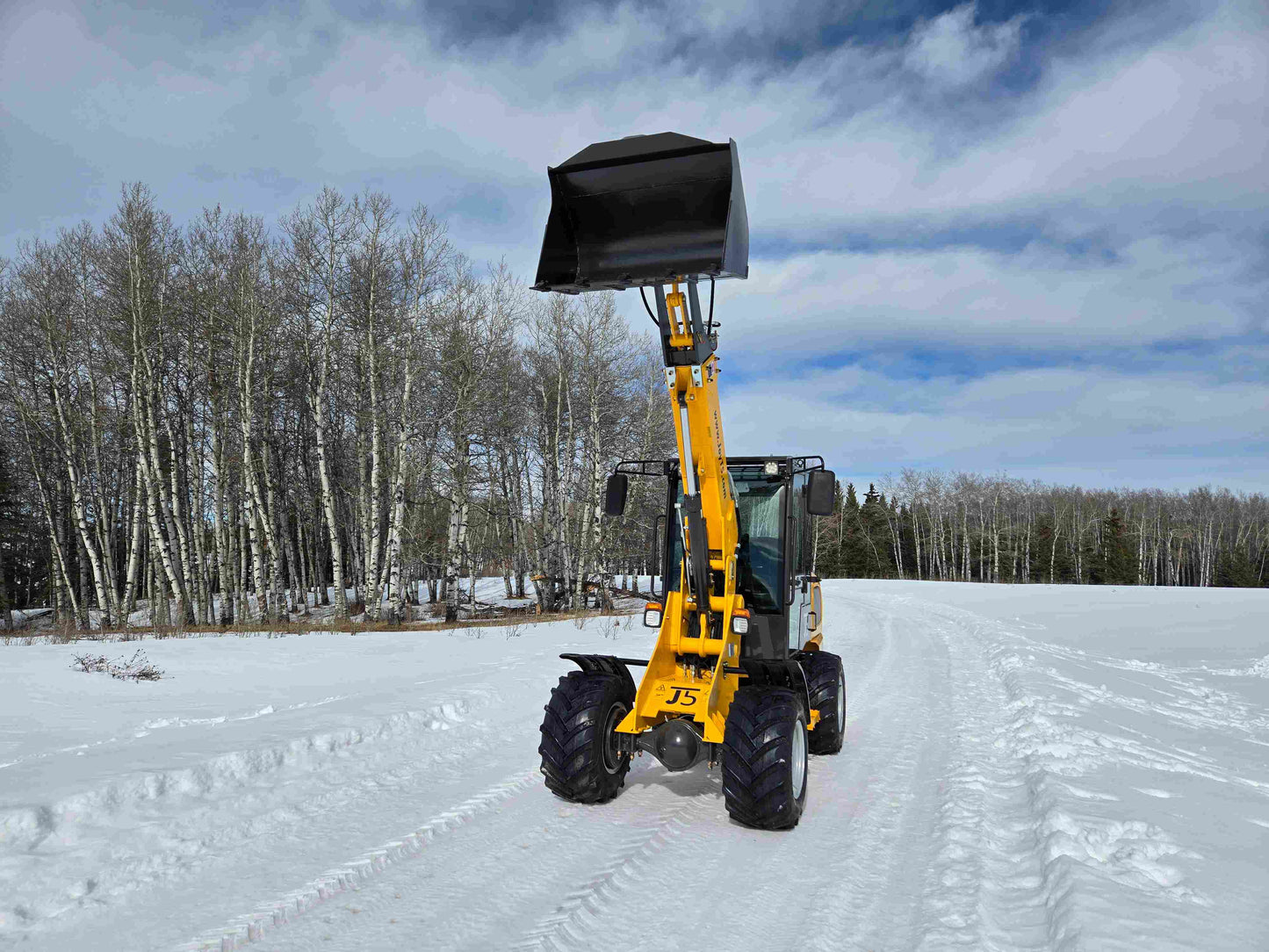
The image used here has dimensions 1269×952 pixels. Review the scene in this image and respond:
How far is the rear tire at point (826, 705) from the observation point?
271 inches

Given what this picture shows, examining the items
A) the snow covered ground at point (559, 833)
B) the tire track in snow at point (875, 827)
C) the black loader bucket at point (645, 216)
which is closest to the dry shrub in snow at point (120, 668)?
the snow covered ground at point (559, 833)

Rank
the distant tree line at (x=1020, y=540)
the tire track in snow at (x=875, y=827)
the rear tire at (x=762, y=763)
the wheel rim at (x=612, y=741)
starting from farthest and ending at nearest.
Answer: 1. the distant tree line at (x=1020, y=540)
2. the wheel rim at (x=612, y=741)
3. the rear tire at (x=762, y=763)
4. the tire track in snow at (x=875, y=827)

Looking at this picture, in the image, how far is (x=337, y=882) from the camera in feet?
13.2

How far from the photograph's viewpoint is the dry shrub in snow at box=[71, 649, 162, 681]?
958 cm

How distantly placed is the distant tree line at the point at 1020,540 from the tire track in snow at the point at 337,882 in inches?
2752

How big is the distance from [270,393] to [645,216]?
69.4 ft

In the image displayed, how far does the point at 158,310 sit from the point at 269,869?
2054cm

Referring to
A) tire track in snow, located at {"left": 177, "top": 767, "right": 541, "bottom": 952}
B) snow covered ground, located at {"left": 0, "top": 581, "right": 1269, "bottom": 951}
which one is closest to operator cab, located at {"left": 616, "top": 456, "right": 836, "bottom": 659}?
snow covered ground, located at {"left": 0, "top": 581, "right": 1269, "bottom": 951}

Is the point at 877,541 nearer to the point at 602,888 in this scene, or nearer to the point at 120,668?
the point at 120,668

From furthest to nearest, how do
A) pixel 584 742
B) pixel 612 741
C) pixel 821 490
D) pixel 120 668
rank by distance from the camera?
1. pixel 120 668
2. pixel 821 490
3. pixel 612 741
4. pixel 584 742

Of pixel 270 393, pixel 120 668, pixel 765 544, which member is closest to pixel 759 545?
pixel 765 544

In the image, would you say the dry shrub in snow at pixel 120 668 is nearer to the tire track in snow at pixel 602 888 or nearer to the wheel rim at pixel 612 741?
the wheel rim at pixel 612 741

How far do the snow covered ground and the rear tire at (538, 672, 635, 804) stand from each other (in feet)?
0.54

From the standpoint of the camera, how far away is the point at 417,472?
70.0ft
